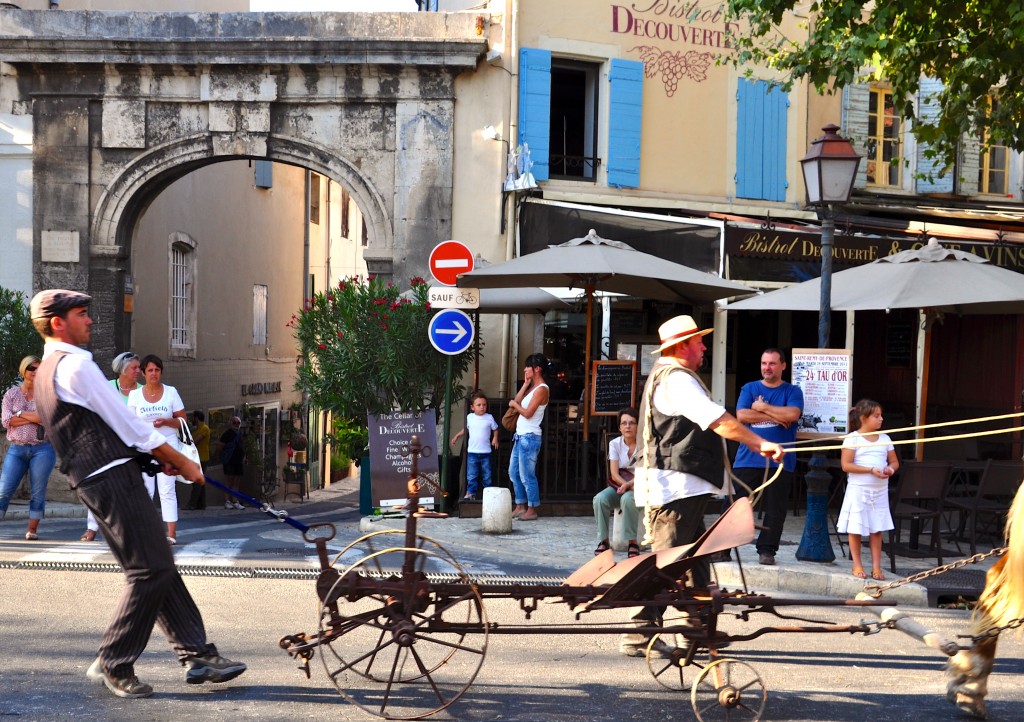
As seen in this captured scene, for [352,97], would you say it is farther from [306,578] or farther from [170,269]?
[306,578]

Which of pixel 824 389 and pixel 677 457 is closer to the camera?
pixel 677 457

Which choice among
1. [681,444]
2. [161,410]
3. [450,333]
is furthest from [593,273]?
[681,444]

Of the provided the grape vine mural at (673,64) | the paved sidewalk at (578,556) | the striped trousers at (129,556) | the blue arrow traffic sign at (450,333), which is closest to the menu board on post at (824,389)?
the paved sidewalk at (578,556)

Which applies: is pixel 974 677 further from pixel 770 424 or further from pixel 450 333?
pixel 450 333

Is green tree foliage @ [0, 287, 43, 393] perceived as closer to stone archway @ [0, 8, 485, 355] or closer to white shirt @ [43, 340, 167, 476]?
stone archway @ [0, 8, 485, 355]

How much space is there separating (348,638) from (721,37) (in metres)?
12.1

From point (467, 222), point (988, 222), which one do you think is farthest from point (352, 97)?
point (988, 222)

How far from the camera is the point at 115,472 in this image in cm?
529

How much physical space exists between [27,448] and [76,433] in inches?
245

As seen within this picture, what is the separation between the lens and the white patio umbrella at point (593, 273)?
11.7 m

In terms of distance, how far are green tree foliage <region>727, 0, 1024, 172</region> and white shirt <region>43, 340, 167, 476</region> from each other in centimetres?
777

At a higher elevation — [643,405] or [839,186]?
[839,186]

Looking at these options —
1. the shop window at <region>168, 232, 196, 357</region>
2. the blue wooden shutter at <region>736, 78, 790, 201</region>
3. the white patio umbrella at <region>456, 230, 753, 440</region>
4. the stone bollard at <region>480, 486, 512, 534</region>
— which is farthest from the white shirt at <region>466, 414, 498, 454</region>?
the shop window at <region>168, 232, 196, 357</region>

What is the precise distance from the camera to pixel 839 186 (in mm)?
9992
